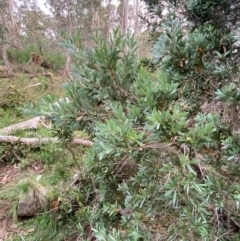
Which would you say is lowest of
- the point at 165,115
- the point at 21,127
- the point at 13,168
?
the point at 13,168

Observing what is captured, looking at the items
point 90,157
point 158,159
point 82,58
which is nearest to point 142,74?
point 82,58

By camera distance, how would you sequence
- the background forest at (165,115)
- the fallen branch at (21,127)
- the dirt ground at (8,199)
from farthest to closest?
the fallen branch at (21,127)
the dirt ground at (8,199)
the background forest at (165,115)

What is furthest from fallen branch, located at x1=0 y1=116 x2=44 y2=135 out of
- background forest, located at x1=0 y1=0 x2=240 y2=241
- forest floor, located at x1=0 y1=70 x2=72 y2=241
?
background forest, located at x1=0 y1=0 x2=240 y2=241

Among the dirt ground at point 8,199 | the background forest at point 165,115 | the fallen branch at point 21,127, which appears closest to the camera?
the background forest at point 165,115

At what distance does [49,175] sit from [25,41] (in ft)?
32.9

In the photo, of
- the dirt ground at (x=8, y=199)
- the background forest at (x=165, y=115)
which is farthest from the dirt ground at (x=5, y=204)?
the background forest at (x=165, y=115)

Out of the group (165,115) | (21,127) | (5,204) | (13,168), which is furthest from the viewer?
(21,127)


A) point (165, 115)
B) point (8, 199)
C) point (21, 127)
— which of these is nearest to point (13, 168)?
point (8, 199)

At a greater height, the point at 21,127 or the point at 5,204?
the point at 21,127

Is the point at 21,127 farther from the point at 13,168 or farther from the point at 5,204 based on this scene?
the point at 5,204

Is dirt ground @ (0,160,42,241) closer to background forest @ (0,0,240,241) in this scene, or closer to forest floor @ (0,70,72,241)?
forest floor @ (0,70,72,241)

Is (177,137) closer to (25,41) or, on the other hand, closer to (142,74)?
(142,74)

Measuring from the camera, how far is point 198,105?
1.22 m

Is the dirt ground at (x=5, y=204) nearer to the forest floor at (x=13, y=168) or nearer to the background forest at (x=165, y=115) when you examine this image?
the forest floor at (x=13, y=168)
